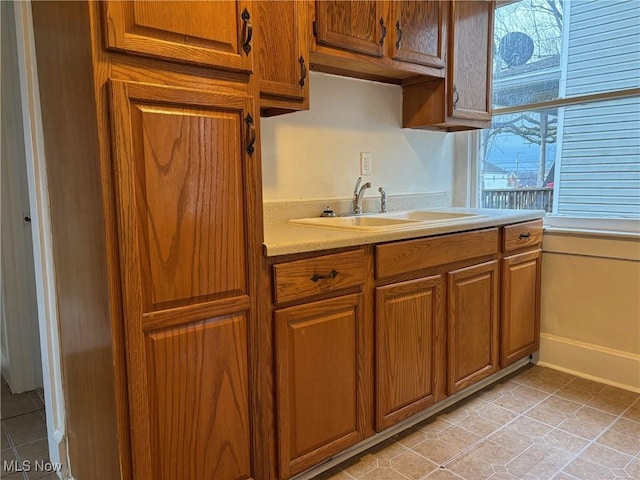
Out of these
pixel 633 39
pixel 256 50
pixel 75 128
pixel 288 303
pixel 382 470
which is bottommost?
pixel 382 470

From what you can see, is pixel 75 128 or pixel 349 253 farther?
pixel 349 253

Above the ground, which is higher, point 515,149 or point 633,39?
point 633,39

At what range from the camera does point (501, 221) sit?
88.6 inches

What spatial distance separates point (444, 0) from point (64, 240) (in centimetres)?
199

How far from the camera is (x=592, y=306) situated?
2.52m

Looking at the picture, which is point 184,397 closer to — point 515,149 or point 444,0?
point 444,0

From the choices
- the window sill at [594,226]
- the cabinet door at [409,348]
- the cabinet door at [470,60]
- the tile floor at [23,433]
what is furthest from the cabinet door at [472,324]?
the tile floor at [23,433]

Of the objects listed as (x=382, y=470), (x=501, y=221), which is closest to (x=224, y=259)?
(x=382, y=470)

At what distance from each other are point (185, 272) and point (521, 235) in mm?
1829

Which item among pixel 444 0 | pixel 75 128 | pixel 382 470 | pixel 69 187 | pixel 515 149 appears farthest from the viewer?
pixel 515 149

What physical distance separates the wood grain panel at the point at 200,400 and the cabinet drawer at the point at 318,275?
0.56ft

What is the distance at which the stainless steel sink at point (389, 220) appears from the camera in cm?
185

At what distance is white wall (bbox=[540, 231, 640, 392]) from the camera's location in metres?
2.38

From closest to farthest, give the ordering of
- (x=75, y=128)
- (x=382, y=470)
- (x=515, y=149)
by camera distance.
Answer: (x=75, y=128), (x=382, y=470), (x=515, y=149)
